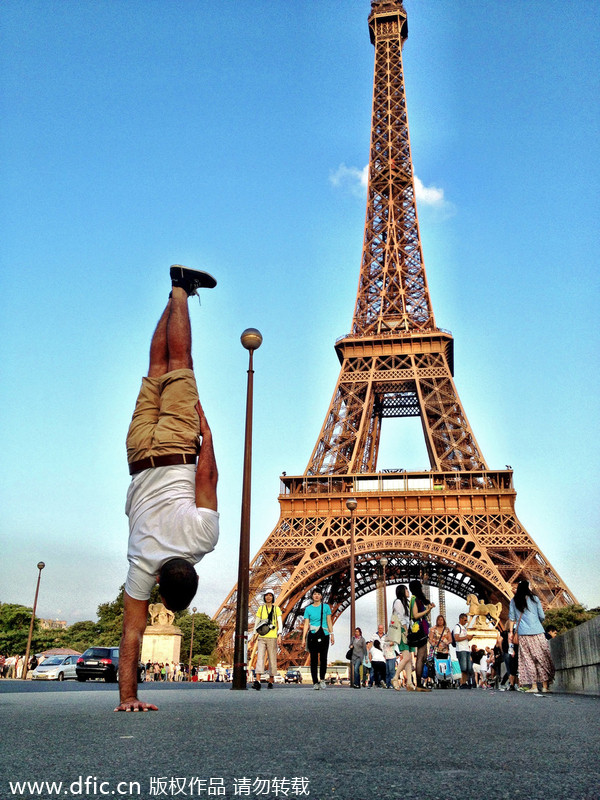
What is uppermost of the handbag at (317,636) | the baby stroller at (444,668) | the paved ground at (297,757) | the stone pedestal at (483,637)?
the stone pedestal at (483,637)

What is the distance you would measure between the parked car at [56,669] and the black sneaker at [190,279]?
68.7 feet

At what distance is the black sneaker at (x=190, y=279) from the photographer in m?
4.91

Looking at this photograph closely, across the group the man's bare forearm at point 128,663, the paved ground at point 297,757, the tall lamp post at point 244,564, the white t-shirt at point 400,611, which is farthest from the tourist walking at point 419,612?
the man's bare forearm at point 128,663

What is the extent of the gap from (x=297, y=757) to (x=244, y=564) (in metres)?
8.93

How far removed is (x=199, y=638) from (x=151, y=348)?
73028mm

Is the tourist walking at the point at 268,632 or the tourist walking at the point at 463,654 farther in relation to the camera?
the tourist walking at the point at 463,654

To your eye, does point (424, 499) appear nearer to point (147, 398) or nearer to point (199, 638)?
point (147, 398)

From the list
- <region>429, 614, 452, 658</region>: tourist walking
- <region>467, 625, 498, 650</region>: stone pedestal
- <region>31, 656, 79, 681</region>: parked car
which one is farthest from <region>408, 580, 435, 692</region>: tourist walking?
<region>31, 656, 79, 681</region>: parked car

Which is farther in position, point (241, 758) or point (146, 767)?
point (241, 758)

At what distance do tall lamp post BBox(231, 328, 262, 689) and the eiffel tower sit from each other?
15.9 metres

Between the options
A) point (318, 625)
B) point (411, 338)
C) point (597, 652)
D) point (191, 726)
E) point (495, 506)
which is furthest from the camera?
point (411, 338)

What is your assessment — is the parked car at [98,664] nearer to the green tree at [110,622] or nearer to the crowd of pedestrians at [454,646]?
the crowd of pedestrians at [454,646]

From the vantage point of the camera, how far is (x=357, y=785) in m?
2.32

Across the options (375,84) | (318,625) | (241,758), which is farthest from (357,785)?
(375,84)
